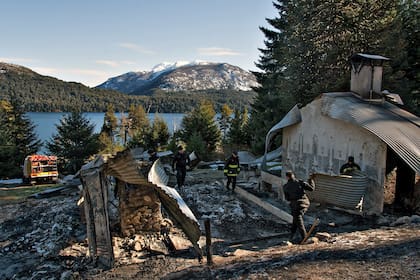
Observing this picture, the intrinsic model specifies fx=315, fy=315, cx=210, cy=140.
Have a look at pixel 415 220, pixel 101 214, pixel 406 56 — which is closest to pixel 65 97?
pixel 406 56

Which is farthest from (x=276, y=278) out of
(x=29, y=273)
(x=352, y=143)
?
(x=352, y=143)

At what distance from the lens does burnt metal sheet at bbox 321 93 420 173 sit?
819 centimetres

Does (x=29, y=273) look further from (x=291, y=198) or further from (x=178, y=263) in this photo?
(x=291, y=198)

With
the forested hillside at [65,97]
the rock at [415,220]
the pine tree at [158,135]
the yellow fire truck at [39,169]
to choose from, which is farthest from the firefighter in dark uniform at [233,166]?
the forested hillside at [65,97]

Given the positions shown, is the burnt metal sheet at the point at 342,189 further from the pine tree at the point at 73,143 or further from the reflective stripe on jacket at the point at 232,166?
the pine tree at the point at 73,143

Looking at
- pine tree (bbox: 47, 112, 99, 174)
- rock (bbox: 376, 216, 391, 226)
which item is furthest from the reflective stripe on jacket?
pine tree (bbox: 47, 112, 99, 174)

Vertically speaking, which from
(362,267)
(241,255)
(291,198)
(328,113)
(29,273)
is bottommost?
(29,273)

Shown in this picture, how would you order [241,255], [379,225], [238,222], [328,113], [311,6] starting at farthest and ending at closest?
[311,6], [328,113], [238,222], [379,225], [241,255]

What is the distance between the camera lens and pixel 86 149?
29375 millimetres

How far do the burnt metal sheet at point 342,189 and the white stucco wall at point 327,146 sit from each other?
0.53 meters

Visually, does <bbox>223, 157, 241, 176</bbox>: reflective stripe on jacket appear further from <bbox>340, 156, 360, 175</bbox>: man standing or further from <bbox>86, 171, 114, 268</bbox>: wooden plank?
<bbox>86, 171, 114, 268</bbox>: wooden plank

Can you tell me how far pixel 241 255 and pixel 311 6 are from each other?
1764 centimetres

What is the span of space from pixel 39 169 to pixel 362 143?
2033cm

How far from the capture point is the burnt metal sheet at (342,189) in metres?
9.12
